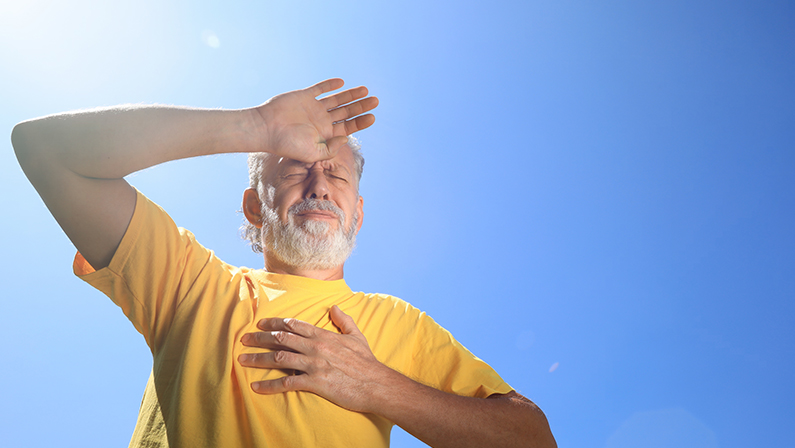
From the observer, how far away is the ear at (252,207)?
101 inches

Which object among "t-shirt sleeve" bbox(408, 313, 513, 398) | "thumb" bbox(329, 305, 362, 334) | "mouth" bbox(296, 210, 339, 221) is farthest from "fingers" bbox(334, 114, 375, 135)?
"t-shirt sleeve" bbox(408, 313, 513, 398)

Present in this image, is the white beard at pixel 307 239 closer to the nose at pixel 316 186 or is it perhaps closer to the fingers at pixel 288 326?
the nose at pixel 316 186

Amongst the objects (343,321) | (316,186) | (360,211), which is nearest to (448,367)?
(343,321)

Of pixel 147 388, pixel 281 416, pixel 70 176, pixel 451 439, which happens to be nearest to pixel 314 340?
pixel 281 416

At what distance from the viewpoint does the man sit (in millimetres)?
1540

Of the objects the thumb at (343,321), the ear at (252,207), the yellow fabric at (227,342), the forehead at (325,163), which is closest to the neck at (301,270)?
the yellow fabric at (227,342)

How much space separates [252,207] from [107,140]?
3.66 feet

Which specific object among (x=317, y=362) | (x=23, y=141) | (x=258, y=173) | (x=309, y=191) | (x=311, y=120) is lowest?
(x=317, y=362)

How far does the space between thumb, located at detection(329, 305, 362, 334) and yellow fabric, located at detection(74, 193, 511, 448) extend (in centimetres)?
5

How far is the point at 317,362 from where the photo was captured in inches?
64.9

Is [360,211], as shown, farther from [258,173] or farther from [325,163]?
[258,173]

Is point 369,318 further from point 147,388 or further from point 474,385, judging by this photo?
point 147,388

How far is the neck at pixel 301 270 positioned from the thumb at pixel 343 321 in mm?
398

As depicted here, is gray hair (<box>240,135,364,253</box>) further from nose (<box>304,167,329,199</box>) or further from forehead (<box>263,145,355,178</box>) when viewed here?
nose (<box>304,167,329,199</box>)
